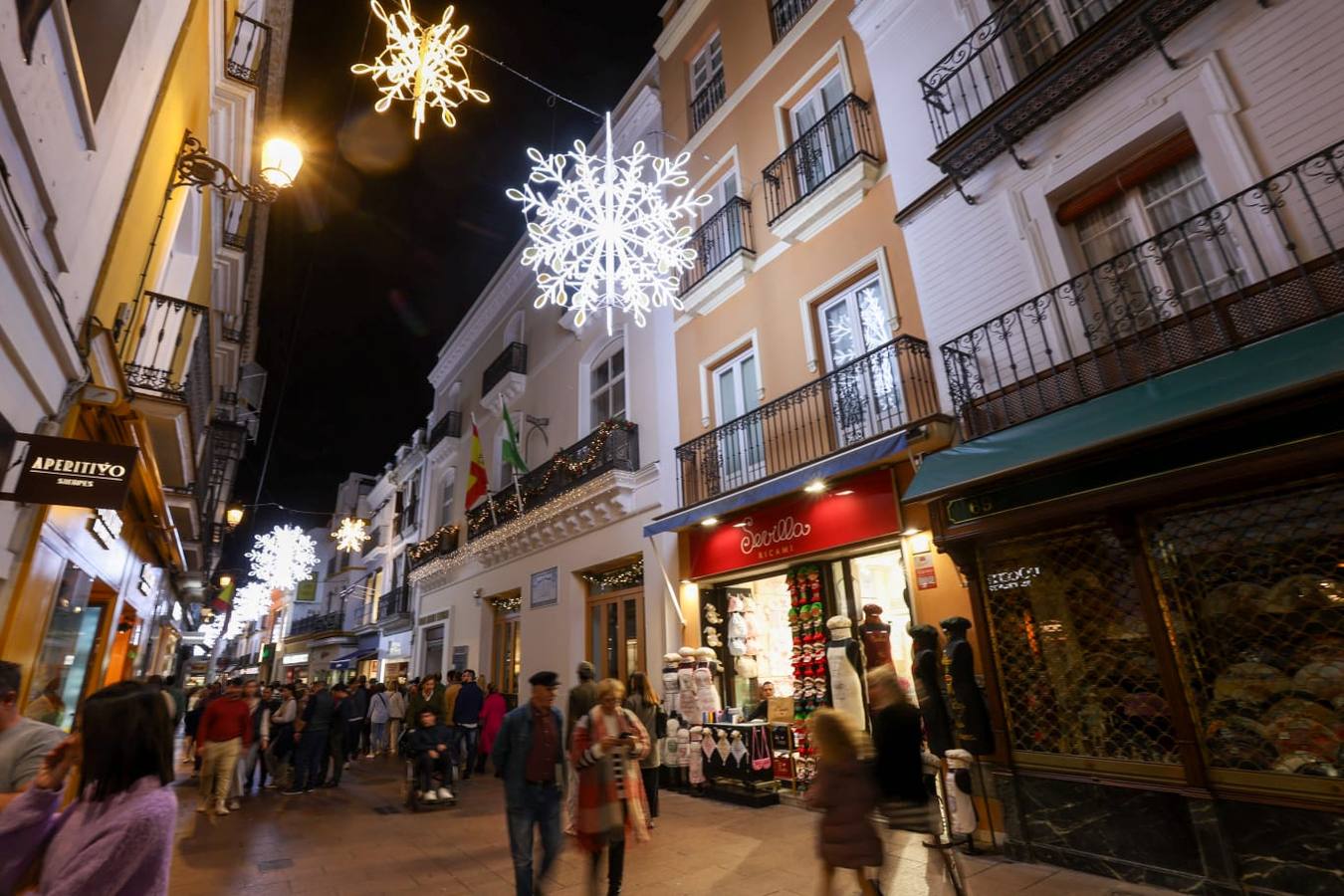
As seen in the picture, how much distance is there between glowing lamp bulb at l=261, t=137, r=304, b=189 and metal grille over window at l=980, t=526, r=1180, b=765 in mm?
8196

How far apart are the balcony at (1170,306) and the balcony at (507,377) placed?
1315 cm

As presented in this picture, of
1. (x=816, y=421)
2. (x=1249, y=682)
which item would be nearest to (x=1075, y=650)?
(x=1249, y=682)

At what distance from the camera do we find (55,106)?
4.40 m

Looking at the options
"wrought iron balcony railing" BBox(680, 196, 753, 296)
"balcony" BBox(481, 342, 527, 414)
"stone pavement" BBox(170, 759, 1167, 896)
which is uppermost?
"balcony" BBox(481, 342, 527, 414)

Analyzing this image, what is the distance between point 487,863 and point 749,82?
12.6 m

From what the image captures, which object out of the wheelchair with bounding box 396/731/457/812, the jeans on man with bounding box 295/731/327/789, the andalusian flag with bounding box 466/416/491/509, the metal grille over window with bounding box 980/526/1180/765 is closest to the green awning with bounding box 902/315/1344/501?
the metal grille over window with bounding box 980/526/1180/765

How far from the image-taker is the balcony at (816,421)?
25.9ft

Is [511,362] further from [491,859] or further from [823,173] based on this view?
[491,859]

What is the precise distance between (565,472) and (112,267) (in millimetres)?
8938

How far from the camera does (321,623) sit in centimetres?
3634

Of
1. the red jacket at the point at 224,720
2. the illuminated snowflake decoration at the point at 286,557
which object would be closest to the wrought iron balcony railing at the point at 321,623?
the illuminated snowflake decoration at the point at 286,557

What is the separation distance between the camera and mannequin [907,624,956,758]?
20.0ft

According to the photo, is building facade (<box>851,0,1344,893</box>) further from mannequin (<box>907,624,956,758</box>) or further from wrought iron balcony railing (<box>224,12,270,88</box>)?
wrought iron balcony railing (<box>224,12,270,88</box>)

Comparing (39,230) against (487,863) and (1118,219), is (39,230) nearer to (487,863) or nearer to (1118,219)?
(487,863)
